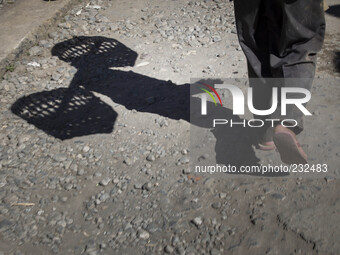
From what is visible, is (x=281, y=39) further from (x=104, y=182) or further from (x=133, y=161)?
(x=104, y=182)

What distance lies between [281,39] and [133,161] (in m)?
1.26

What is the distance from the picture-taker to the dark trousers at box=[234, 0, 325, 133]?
2041 mm

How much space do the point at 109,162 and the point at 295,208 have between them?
4.16 ft

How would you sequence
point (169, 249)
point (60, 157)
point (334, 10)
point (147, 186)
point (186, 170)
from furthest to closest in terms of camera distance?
point (334, 10), point (60, 157), point (186, 170), point (147, 186), point (169, 249)

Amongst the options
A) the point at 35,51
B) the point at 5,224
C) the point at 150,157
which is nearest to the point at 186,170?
the point at 150,157

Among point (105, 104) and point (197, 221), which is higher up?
point (197, 221)

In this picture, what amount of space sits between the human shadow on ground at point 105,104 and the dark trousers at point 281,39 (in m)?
0.48

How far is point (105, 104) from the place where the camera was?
3273 millimetres

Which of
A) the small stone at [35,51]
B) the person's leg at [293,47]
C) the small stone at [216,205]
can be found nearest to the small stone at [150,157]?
the small stone at [216,205]

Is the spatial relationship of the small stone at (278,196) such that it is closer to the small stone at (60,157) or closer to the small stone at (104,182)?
the small stone at (104,182)

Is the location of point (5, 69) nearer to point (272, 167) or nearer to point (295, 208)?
point (272, 167)

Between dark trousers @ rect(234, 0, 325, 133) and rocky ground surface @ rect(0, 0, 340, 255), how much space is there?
56 centimetres

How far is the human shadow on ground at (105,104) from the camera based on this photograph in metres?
2.74

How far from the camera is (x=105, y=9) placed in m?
4.90
